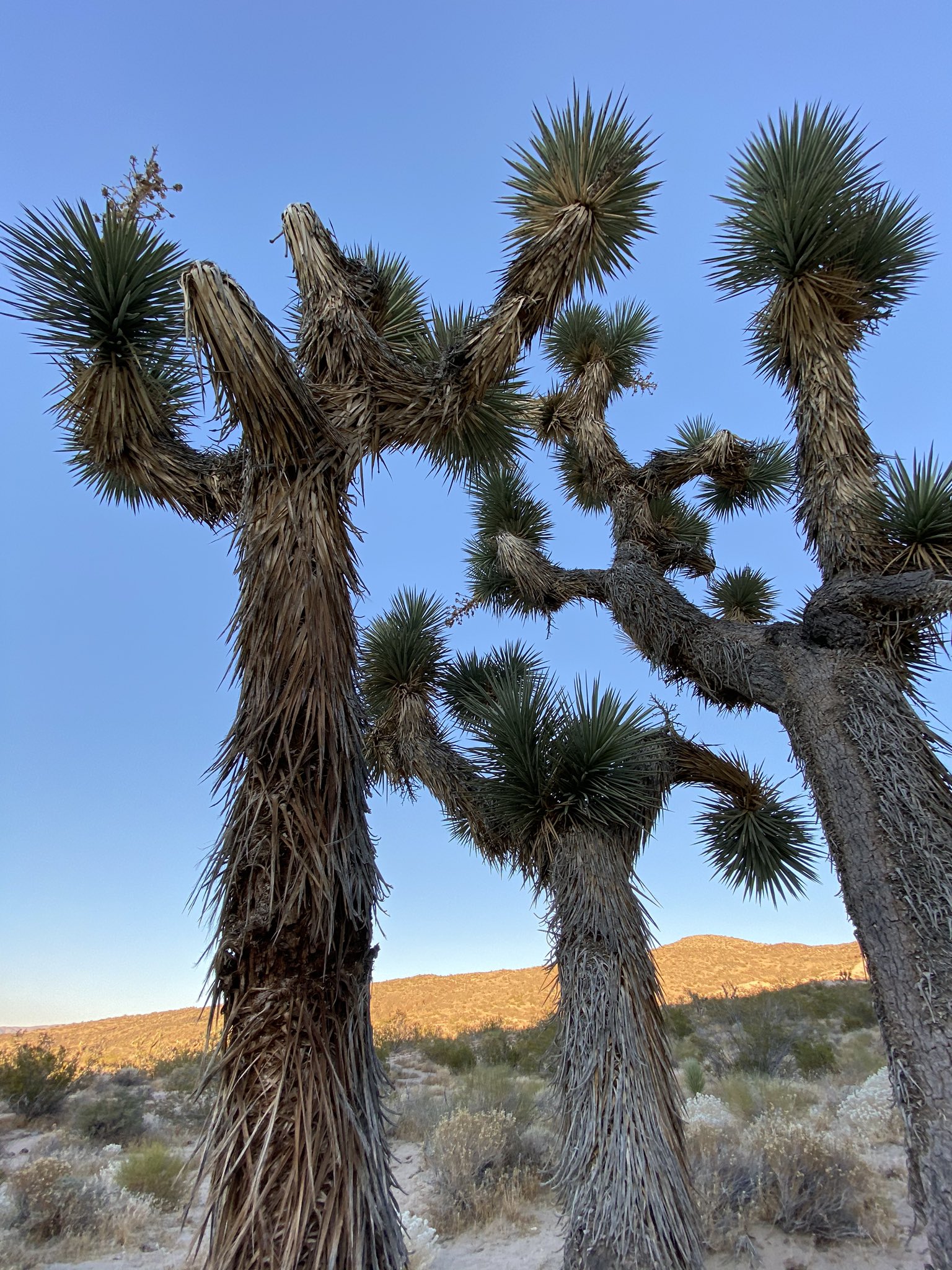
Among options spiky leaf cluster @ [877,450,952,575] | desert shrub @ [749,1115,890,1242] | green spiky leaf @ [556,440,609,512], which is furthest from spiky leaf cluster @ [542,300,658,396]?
desert shrub @ [749,1115,890,1242]

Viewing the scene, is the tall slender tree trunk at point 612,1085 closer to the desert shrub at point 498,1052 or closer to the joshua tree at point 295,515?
the joshua tree at point 295,515

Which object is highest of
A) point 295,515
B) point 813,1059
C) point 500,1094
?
point 295,515

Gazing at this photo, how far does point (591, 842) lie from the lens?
17.5ft

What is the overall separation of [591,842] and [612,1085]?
1.55 m

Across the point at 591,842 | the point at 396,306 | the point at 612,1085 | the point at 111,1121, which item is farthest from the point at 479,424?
the point at 111,1121

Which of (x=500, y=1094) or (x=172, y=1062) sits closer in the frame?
(x=500, y=1094)

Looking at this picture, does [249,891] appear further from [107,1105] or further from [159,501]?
[107,1105]

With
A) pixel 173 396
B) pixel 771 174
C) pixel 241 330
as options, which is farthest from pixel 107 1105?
pixel 771 174

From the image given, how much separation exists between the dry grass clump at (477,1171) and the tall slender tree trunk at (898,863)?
4187 mm

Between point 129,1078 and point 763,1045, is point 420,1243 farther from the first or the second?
point 129,1078

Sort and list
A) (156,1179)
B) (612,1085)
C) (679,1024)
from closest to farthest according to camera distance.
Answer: (612,1085) < (156,1179) < (679,1024)

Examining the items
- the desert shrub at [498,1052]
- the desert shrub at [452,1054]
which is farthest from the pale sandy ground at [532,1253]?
the desert shrub at [452,1054]

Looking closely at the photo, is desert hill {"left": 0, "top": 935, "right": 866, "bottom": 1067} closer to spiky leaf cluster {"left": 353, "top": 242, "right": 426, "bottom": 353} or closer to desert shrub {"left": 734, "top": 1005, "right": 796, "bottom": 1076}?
desert shrub {"left": 734, "top": 1005, "right": 796, "bottom": 1076}

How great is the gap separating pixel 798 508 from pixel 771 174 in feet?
7.92
